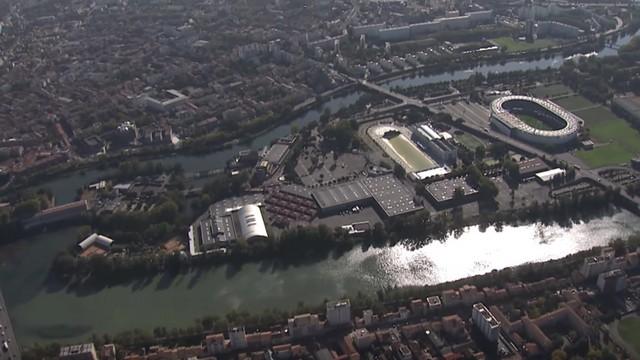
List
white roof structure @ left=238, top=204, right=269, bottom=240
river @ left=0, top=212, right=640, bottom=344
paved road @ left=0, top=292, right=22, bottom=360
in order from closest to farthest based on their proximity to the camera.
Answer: paved road @ left=0, top=292, right=22, bottom=360 < river @ left=0, top=212, right=640, bottom=344 < white roof structure @ left=238, top=204, right=269, bottom=240

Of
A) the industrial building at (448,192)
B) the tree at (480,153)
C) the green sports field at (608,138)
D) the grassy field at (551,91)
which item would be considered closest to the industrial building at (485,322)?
the industrial building at (448,192)

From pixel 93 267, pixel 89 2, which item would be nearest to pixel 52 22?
pixel 89 2

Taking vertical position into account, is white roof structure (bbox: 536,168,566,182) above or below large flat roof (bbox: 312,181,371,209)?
below

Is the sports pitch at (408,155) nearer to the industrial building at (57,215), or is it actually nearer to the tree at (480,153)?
the tree at (480,153)

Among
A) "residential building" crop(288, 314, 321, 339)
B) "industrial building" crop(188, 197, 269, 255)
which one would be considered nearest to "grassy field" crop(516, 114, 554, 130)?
"industrial building" crop(188, 197, 269, 255)

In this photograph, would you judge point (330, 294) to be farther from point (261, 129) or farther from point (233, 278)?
point (261, 129)

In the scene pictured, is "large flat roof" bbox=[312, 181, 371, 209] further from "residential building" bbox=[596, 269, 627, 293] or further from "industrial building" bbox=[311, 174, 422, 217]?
"residential building" bbox=[596, 269, 627, 293]

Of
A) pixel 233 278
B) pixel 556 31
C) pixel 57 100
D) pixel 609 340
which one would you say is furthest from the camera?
pixel 556 31
